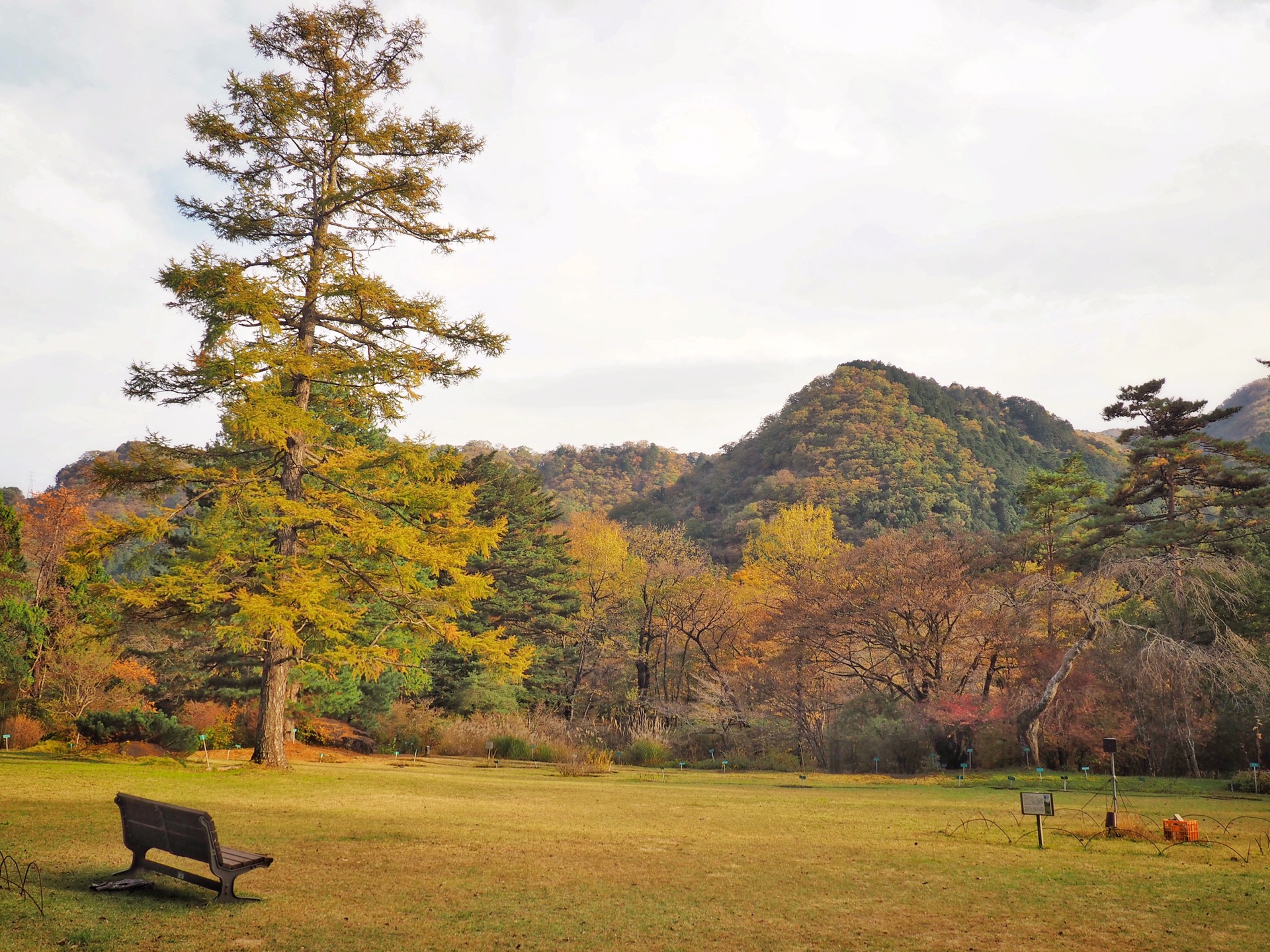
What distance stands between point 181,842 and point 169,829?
0.45 ft

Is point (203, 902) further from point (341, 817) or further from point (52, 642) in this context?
point (52, 642)

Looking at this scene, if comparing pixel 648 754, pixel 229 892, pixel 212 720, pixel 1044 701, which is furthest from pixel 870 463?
pixel 229 892

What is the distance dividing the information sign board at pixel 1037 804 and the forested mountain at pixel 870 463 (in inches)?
1781

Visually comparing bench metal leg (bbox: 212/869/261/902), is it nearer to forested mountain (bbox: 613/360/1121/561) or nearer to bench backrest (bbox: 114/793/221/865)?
bench backrest (bbox: 114/793/221/865)

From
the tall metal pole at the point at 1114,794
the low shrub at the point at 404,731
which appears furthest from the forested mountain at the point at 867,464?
the tall metal pole at the point at 1114,794

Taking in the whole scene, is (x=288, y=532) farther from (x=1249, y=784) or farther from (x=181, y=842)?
(x=1249, y=784)

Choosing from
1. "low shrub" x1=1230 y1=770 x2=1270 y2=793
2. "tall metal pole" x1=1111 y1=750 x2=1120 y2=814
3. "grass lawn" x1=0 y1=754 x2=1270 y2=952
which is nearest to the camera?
"grass lawn" x1=0 y1=754 x2=1270 y2=952

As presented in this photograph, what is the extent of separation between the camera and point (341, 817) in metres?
10.6

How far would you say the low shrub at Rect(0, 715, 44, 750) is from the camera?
1889 cm

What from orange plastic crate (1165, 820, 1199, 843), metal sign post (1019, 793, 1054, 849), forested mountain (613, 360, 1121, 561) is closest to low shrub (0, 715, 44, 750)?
metal sign post (1019, 793, 1054, 849)

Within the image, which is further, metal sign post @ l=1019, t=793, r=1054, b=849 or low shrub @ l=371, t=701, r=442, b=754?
low shrub @ l=371, t=701, r=442, b=754

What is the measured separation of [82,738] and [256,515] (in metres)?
6.49

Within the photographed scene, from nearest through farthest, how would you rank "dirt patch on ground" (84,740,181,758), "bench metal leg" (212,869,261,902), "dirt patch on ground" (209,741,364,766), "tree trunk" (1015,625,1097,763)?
1. "bench metal leg" (212,869,261,902)
2. "dirt patch on ground" (84,740,181,758)
3. "dirt patch on ground" (209,741,364,766)
4. "tree trunk" (1015,625,1097,763)

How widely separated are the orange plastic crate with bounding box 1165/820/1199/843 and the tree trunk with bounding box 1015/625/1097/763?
489 inches
